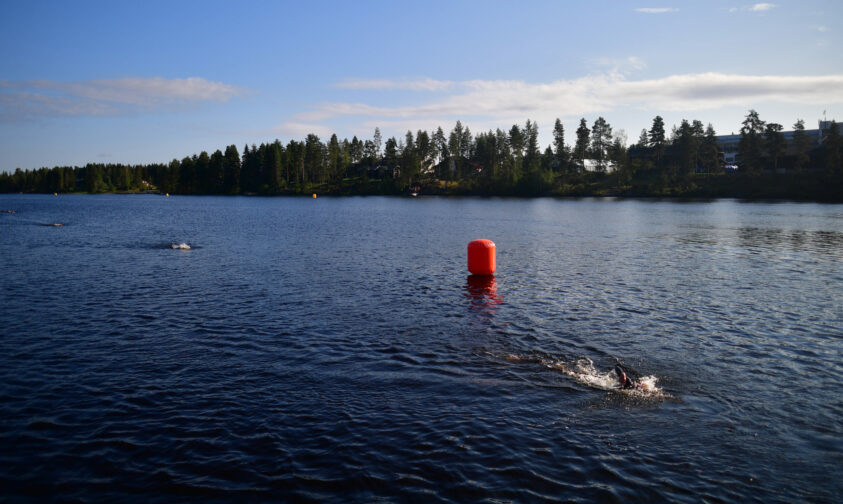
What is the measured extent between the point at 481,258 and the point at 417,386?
58.5ft

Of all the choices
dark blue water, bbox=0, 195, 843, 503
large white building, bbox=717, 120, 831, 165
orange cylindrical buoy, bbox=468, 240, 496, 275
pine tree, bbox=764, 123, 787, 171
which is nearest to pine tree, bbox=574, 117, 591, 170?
large white building, bbox=717, 120, 831, 165

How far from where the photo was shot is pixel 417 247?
48094mm

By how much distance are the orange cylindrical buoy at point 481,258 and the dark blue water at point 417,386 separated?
944mm

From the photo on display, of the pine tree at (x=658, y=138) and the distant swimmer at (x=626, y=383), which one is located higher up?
the pine tree at (x=658, y=138)

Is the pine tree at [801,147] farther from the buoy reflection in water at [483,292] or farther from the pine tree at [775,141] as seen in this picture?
the buoy reflection in water at [483,292]

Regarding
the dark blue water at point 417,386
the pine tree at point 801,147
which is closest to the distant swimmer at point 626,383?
the dark blue water at point 417,386

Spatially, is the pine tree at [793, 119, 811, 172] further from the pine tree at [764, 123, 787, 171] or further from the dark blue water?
the dark blue water

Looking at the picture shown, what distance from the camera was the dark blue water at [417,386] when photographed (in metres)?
10.2

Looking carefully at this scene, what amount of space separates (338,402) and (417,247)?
3478 cm

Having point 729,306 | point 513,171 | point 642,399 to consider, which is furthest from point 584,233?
point 513,171

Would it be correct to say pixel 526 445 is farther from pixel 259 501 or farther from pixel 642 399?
pixel 259 501

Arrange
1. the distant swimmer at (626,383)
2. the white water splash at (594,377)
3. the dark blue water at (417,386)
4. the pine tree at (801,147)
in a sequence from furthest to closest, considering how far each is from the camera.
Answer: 1. the pine tree at (801,147)
2. the distant swimmer at (626,383)
3. the white water splash at (594,377)
4. the dark blue water at (417,386)

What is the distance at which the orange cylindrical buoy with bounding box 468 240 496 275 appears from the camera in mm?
31750

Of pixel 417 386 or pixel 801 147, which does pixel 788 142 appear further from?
pixel 417 386
